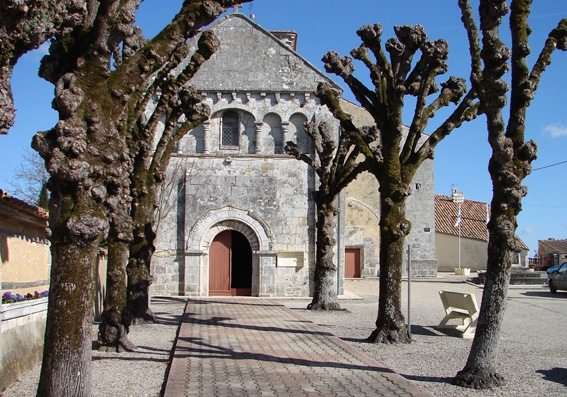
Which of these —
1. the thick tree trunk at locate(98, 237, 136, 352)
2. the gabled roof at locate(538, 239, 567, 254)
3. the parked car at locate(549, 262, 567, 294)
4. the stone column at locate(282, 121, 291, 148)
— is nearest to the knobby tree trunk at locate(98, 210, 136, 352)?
the thick tree trunk at locate(98, 237, 136, 352)

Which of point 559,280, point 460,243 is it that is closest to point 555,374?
point 559,280

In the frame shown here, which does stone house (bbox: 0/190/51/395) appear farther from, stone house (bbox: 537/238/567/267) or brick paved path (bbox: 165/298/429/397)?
stone house (bbox: 537/238/567/267)

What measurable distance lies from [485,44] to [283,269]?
15296 mm

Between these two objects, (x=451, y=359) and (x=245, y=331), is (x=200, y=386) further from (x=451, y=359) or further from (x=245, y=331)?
(x=245, y=331)

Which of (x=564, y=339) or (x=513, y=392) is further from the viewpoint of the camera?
(x=564, y=339)

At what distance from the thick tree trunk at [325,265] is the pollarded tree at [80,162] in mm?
11108

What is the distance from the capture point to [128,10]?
6707 millimetres

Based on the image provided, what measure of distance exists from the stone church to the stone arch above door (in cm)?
4

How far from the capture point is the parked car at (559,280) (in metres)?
24.6

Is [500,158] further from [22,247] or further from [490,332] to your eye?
[22,247]

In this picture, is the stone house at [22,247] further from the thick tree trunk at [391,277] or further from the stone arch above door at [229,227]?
the stone arch above door at [229,227]

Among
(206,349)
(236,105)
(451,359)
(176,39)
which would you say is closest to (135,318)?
(206,349)

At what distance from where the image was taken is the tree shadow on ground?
325 inches

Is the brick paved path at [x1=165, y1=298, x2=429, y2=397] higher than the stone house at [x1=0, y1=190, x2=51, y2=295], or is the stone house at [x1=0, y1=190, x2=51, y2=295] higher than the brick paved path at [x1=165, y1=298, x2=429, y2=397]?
the stone house at [x1=0, y1=190, x2=51, y2=295]
